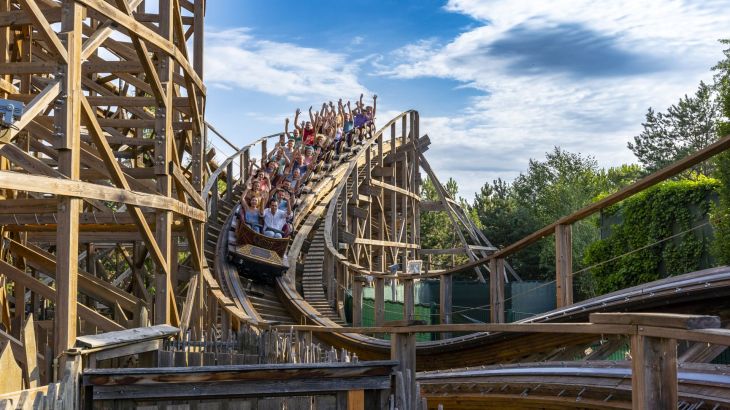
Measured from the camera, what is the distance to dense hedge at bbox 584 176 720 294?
1451cm

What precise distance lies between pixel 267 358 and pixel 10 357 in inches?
122

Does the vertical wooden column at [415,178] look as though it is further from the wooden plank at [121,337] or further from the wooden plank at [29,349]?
the wooden plank at [29,349]

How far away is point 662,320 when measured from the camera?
11.2 ft

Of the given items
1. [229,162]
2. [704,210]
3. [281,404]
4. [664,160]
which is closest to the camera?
[281,404]

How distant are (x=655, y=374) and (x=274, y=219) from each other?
51.3ft

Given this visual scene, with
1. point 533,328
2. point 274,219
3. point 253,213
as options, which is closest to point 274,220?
point 274,219

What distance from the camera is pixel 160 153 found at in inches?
374

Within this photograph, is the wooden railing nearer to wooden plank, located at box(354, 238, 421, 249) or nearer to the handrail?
the handrail

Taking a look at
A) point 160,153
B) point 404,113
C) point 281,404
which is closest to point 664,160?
point 404,113

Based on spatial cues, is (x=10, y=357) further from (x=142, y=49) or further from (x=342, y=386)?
(x=142, y=49)

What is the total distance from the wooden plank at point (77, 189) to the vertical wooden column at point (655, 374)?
181 inches

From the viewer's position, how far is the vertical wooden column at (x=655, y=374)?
11.5 feet

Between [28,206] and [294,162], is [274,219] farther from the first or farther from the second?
[28,206]

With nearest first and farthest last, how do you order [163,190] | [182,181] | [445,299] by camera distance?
1. [163,190]
2. [182,181]
3. [445,299]
